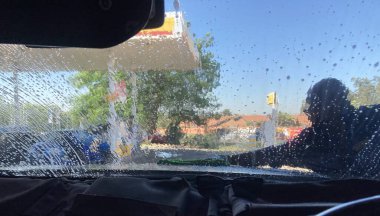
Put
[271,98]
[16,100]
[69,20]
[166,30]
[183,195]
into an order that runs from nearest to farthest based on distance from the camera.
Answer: [69,20] < [166,30] < [183,195] < [271,98] < [16,100]

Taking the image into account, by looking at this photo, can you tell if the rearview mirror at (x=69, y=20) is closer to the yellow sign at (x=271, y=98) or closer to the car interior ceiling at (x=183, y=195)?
the car interior ceiling at (x=183, y=195)

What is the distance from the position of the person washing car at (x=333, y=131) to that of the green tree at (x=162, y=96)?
1.80 ft

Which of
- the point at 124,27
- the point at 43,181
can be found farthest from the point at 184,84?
the point at 124,27

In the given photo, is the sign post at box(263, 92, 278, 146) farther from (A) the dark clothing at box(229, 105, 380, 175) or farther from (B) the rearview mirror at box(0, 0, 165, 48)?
(B) the rearview mirror at box(0, 0, 165, 48)

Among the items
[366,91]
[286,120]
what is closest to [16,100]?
[286,120]

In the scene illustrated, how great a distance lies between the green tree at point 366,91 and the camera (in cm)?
272

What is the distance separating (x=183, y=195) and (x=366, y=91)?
50.0 inches

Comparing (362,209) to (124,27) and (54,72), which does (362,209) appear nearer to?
(124,27)

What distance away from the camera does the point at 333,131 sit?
2.95 m

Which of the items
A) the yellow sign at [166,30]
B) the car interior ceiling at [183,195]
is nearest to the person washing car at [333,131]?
the car interior ceiling at [183,195]

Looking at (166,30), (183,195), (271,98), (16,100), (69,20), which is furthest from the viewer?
Answer: (16,100)

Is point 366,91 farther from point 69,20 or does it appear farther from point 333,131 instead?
point 69,20

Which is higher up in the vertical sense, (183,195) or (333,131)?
(333,131)

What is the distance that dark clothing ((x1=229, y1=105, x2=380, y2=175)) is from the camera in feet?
9.51
